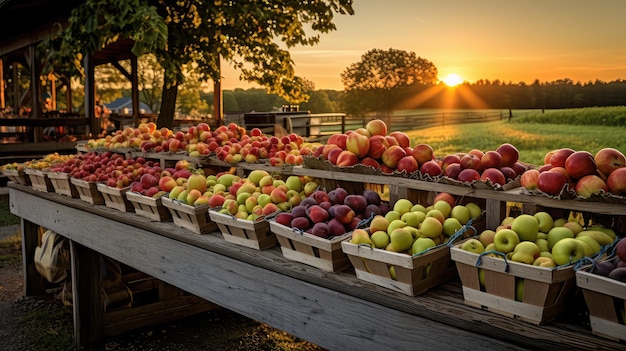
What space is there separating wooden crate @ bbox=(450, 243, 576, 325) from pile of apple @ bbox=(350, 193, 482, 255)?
0.73ft

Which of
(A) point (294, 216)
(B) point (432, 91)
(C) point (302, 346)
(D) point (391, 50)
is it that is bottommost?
(C) point (302, 346)

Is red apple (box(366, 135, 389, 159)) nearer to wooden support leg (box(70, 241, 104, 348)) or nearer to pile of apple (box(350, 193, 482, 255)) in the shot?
pile of apple (box(350, 193, 482, 255))

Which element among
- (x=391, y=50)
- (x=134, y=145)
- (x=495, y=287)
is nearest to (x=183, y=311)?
(x=134, y=145)

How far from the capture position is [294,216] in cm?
267

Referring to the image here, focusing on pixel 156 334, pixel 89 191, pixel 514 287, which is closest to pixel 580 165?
pixel 514 287

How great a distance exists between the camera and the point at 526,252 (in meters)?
1.88

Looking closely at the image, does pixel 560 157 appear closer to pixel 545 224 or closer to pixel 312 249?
pixel 545 224

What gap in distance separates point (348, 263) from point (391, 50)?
58.2 ft

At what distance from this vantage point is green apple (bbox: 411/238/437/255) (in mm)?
2129

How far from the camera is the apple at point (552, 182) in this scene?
214 centimetres

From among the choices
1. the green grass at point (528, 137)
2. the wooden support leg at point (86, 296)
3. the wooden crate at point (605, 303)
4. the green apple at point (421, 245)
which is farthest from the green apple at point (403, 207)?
the wooden support leg at point (86, 296)

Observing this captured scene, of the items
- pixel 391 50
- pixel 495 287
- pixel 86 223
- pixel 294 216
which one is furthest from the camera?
pixel 391 50

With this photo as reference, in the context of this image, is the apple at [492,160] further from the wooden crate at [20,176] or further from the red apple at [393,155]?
the wooden crate at [20,176]

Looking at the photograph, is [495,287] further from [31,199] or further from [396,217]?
[31,199]
